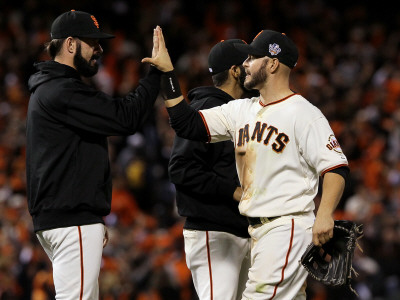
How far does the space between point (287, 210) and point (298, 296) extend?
492mm

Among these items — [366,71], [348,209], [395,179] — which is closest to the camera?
[348,209]

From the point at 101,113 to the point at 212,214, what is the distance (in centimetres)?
108

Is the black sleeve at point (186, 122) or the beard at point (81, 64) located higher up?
the beard at point (81, 64)

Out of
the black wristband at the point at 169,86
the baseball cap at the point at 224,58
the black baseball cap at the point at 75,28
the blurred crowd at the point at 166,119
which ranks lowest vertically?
the blurred crowd at the point at 166,119

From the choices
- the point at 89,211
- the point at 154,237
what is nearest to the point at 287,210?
the point at 89,211

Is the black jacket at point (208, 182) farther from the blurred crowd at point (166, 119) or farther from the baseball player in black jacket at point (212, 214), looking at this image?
the blurred crowd at point (166, 119)

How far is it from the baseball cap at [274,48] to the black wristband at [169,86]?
0.45 m

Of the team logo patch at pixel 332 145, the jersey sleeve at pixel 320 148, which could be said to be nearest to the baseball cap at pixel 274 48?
the jersey sleeve at pixel 320 148

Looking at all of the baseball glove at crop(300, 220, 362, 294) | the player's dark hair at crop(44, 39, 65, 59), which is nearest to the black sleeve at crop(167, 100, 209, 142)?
the player's dark hair at crop(44, 39, 65, 59)

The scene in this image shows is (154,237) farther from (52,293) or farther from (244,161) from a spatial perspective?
(244,161)

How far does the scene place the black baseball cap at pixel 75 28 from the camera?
428cm

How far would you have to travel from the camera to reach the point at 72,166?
162 inches

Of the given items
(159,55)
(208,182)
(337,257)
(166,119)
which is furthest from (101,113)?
(166,119)

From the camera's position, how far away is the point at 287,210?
4109 millimetres
